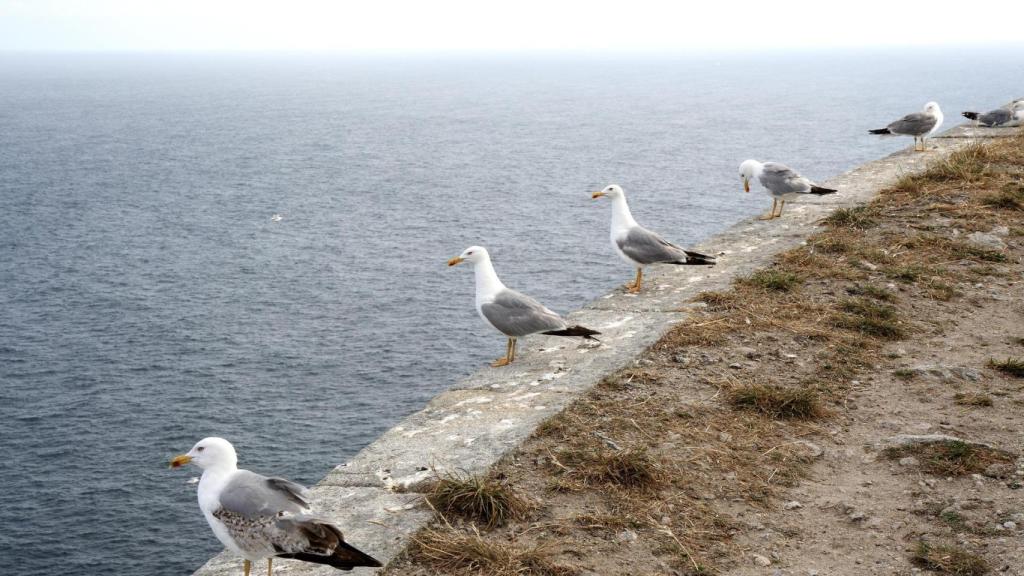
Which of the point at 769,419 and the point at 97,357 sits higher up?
the point at 769,419

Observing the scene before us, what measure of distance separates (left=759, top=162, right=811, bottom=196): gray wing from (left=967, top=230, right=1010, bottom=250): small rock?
3.44 meters

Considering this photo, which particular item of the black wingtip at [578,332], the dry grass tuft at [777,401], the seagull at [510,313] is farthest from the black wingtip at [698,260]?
the dry grass tuft at [777,401]

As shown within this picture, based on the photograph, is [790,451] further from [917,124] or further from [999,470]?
[917,124]

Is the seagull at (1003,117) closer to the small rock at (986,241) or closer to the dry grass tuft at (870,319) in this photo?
the small rock at (986,241)

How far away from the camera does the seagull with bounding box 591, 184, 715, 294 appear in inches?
479

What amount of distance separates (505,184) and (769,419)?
59.1 meters

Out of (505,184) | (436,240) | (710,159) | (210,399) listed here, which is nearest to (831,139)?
(710,159)

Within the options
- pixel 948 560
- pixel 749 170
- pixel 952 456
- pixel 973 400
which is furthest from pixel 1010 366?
pixel 749 170

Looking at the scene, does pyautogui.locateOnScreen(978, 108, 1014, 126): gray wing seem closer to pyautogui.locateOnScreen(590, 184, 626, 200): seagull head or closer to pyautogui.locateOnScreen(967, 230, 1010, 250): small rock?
pyautogui.locateOnScreen(967, 230, 1010, 250): small rock

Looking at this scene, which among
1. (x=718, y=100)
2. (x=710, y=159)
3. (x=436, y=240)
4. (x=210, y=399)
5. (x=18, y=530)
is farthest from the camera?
(x=718, y=100)

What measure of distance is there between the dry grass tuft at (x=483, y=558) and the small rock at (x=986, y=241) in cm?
845

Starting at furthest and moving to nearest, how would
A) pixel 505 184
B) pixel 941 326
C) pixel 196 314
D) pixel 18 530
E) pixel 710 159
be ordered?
pixel 710 159
pixel 505 184
pixel 196 314
pixel 18 530
pixel 941 326

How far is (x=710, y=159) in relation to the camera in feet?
251

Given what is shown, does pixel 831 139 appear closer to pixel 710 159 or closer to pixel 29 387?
pixel 710 159
